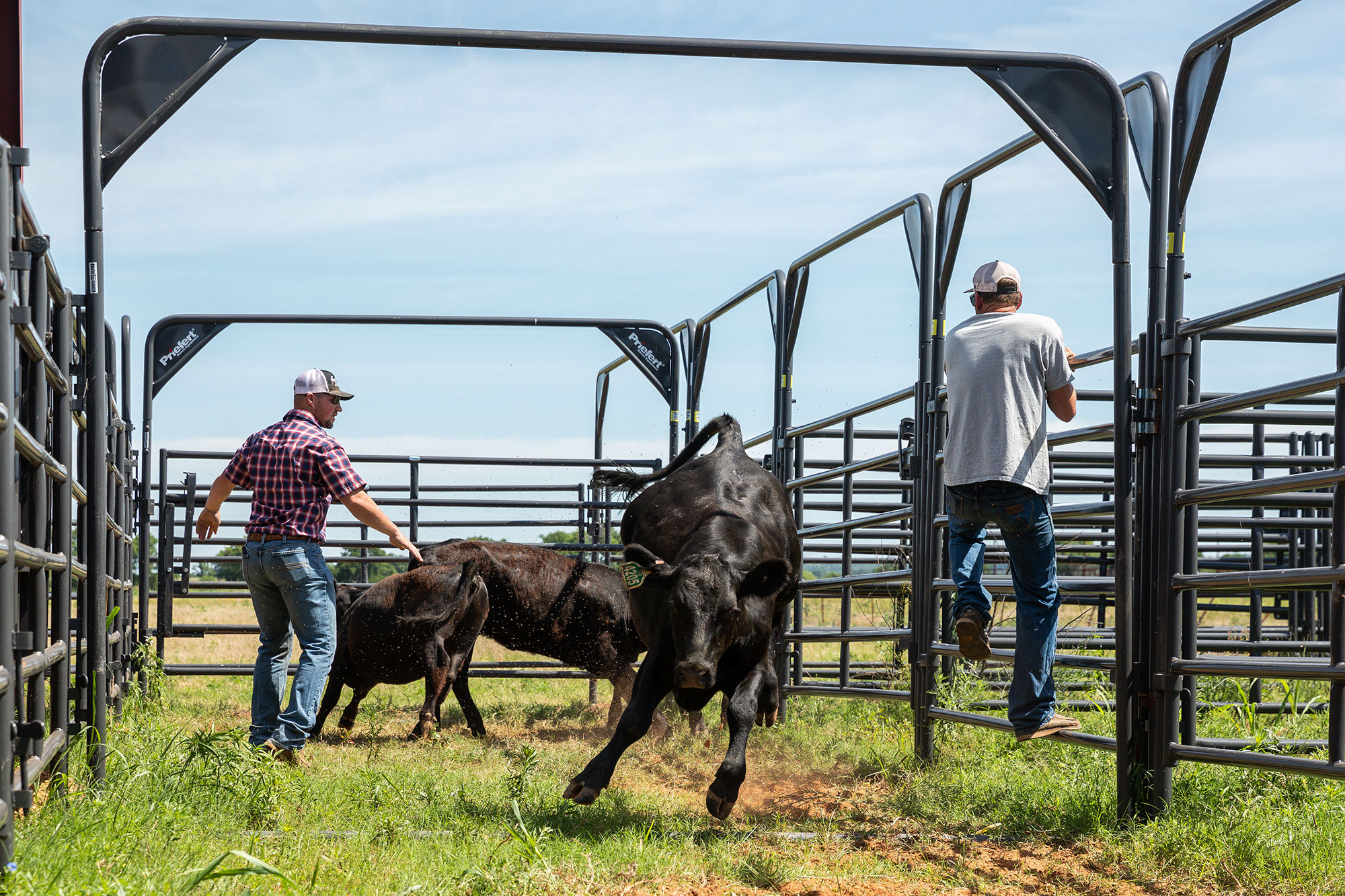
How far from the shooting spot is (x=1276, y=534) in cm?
1449

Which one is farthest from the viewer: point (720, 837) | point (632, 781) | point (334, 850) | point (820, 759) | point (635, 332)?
point (635, 332)

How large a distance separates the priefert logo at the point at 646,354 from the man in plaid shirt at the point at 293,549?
5176 mm

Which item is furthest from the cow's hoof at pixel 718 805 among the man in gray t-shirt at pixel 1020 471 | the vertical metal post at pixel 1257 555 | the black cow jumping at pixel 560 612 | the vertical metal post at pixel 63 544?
the vertical metal post at pixel 1257 555

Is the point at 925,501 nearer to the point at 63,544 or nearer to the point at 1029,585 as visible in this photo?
the point at 1029,585

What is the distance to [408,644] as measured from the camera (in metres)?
8.47

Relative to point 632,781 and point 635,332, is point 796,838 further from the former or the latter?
point 635,332

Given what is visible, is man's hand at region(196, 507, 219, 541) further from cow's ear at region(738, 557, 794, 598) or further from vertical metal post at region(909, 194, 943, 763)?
vertical metal post at region(909, 194, 943, 763)

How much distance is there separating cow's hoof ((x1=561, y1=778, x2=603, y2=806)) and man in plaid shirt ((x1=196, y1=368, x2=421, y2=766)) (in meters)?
1.59

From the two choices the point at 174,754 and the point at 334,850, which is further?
the point at 174,754

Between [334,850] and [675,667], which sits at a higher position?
[675,667]

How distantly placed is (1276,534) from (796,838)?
11.7 meters

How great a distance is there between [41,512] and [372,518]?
175 centimetres

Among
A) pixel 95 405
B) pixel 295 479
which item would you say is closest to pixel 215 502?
pixel 295 479

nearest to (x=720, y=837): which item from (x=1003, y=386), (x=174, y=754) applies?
(x=1003, y=386)
